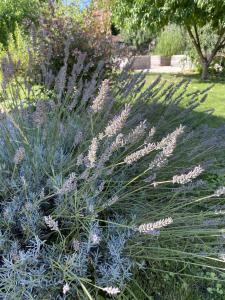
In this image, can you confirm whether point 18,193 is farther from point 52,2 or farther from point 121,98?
point 52,2

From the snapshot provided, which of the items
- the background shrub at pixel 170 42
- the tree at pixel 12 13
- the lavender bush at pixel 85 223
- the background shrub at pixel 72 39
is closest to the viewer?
the lavender bush at pixel 85 223

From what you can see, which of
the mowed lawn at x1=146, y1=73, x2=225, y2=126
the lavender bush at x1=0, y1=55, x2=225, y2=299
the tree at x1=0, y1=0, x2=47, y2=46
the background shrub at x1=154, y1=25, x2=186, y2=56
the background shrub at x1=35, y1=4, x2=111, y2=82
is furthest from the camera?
the background shrub at x1=154, y1=25, x2=186, y2=56

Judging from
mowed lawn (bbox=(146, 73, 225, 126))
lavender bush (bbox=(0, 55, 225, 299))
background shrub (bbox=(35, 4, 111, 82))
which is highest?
background shrub (bbox=(35, 4, 111, 82))

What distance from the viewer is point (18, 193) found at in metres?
1.71

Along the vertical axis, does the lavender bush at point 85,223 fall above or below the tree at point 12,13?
below

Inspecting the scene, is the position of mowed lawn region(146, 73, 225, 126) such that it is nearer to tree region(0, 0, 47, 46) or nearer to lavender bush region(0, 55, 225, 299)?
lavender bush region(0, 55, 225, 299)

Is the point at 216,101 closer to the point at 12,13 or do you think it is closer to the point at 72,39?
the point at 72,39

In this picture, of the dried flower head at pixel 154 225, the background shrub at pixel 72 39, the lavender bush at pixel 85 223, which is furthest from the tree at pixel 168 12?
the dried flower head at pixel 154 225

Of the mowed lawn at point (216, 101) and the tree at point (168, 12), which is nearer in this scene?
the mowed lawn at point (216, 101)

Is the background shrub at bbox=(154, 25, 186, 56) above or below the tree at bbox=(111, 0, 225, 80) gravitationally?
below

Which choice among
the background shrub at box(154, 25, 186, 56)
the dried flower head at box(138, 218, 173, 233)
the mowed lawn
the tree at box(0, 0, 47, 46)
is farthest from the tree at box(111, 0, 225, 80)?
the dried flower head at box(138, 218, 173, 233)

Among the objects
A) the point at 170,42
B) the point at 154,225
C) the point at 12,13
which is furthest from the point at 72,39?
the point at 170,42

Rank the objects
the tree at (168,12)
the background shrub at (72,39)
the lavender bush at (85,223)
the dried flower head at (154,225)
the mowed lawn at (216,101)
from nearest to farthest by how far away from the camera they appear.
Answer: the dried flower head at (154,225) → the lavender bush at (85,223) → the background shrub at (72,39) → the mowed lawn at (216,101) → the tree at (168,12)

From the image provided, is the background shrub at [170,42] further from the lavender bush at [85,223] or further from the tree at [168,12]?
the lavender bush at [85,223]
